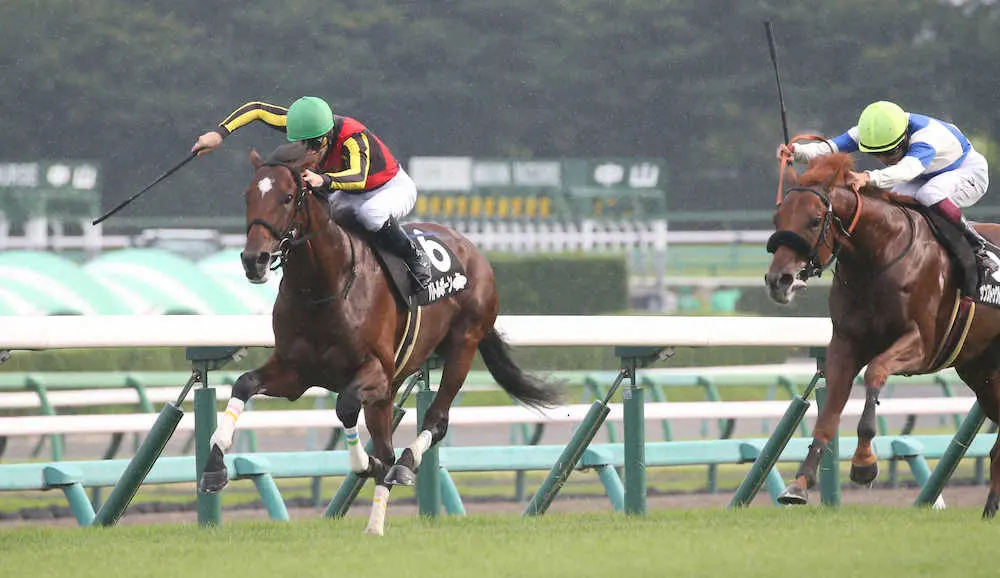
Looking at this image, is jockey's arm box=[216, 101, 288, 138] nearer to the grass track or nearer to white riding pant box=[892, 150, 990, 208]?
the grass track

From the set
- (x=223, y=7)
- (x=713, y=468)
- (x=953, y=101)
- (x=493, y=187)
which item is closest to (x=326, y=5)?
(x=223, y=7)

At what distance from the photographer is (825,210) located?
18.9 ft

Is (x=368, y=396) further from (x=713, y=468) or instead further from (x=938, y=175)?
(x=713, y=468)

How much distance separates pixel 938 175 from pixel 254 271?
2.62 metres

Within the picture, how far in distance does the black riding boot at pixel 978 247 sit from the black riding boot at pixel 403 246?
6.37 ft

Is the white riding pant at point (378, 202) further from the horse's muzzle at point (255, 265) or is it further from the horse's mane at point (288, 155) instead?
the horse's muzzle at point (255, 265)

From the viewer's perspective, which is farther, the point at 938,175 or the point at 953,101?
the point at 953,101

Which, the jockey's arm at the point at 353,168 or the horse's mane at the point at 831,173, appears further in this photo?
the horse's mane at the point at 831,173

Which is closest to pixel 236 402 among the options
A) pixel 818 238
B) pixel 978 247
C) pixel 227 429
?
pixel 227 429

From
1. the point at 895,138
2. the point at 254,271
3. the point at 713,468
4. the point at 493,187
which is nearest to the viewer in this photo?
the point at 254,271

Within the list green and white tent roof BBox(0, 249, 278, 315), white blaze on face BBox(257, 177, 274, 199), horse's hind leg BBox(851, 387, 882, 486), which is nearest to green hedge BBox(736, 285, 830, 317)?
green and white tent roof BBox(0, 249, 278, 315)

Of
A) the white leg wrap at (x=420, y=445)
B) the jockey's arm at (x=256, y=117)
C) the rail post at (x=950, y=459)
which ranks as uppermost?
the jockey's arm at (x=256, y=117)

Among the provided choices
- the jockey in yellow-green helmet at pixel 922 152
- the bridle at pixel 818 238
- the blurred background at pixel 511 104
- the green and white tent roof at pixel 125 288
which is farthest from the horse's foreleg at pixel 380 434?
the blurred background at pixel 511 104

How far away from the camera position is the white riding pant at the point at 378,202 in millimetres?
6070
